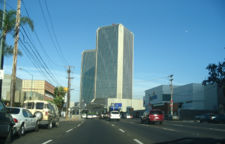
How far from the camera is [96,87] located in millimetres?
170750

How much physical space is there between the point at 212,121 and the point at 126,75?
116 m

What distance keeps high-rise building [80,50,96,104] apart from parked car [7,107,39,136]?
146795mm

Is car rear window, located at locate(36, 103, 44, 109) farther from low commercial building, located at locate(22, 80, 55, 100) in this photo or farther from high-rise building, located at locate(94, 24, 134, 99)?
high-rise building, located at locate(94, 24, 134, 99)

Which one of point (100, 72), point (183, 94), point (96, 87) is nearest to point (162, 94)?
point (183, 94)

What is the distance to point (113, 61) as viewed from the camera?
6053 inches

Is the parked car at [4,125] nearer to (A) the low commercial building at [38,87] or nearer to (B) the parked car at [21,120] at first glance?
(B) the parked car at [21,120]

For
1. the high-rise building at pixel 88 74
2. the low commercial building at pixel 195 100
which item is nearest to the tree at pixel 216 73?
the low commercial building at pixel 195 100

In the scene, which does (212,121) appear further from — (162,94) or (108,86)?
(108,86)

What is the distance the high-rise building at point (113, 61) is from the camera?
503 ft

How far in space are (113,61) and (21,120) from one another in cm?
13972

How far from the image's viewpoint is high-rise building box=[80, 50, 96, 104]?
550 feet

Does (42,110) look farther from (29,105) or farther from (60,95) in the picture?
(60,95)

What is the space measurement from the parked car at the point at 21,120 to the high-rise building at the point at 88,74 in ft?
482

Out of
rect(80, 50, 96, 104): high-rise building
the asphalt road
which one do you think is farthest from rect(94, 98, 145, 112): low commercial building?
the asphalt road
